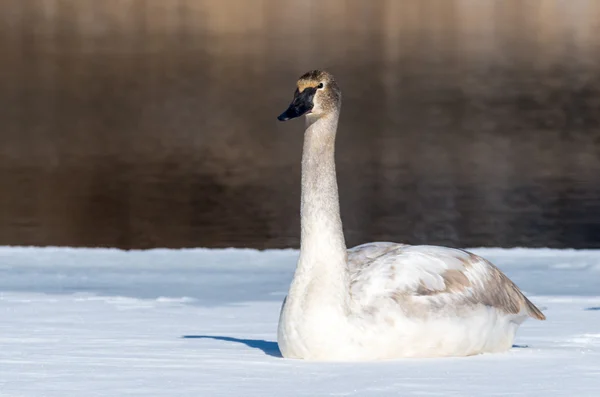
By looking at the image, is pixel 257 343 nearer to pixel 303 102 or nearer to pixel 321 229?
pixel 321 229

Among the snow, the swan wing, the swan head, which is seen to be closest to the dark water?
the snow

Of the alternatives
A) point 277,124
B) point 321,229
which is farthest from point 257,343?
point 277,124

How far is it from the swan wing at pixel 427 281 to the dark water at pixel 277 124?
10.4m

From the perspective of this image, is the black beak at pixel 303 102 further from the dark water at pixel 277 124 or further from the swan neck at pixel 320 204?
the dark water at pixel 277 124

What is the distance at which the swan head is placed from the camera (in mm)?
8648

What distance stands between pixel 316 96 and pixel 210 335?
6.05ft

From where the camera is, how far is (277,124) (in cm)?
4666

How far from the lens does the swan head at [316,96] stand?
8.65m

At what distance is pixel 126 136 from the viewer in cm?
4059

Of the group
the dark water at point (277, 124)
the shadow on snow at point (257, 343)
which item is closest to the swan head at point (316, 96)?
the shadow on snow at point (257, 343)

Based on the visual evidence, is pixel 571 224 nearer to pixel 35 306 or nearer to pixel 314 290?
pixel 35 306

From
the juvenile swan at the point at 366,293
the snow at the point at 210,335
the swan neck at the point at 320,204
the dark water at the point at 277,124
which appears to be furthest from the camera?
the dark water at the point at 277,124

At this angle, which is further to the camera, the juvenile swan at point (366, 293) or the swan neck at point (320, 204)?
the swan neck at point (320, 204)

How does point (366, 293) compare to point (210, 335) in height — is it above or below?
above
